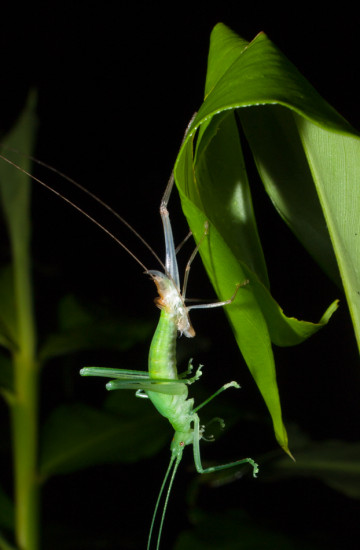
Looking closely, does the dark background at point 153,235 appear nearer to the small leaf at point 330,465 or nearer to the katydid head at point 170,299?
the small leaf at point 330,465

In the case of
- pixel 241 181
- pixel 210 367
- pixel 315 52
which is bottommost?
pixel 210 367

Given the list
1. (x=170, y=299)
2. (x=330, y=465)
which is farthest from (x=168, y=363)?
(x=330, y=465)

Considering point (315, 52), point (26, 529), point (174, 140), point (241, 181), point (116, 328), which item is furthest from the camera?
point (174, 140)

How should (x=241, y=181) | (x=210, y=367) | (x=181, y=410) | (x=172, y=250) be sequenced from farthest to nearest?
(x=210, y=367) → (x=181, y=410) → (x=172, y=250) → (x=241, y=181)

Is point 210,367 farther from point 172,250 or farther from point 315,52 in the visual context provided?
point 315,52

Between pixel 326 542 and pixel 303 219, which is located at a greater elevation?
pixel 303 219

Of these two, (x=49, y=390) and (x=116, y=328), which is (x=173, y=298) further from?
(x=49, y=390)

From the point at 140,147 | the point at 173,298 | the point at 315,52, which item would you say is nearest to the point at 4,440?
the point at 173,298

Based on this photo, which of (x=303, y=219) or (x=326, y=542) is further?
(x=326, y=542)

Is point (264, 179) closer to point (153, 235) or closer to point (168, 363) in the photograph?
point (168, 363)

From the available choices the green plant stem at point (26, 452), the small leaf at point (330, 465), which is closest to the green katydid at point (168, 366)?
the green plant stem at point (26, 452)
